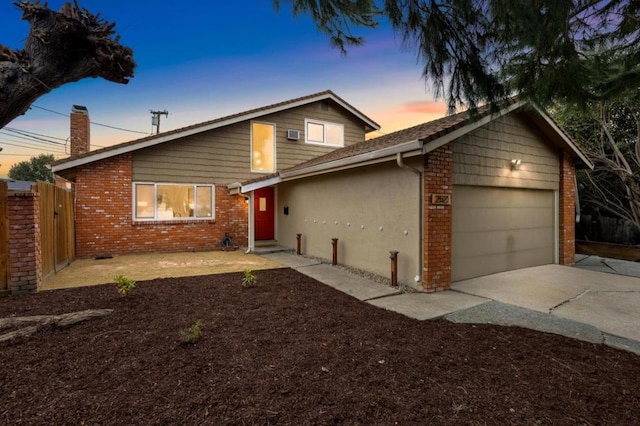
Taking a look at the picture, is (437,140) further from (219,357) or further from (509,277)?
(219,357)

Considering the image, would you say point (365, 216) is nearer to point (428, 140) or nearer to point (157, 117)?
point (428, 140)

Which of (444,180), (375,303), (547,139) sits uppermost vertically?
(547,139)

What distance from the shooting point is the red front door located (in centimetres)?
1224

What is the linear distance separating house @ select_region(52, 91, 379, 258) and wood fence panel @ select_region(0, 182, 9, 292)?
4.17m

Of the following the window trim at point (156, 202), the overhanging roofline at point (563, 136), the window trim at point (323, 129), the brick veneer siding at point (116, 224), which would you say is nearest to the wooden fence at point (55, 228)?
the brick veneer siding at point (116, 224)

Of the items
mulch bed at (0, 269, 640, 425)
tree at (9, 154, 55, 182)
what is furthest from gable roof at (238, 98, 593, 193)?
tree at (9, 154, 55, 182)

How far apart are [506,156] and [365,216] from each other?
359 centimetres

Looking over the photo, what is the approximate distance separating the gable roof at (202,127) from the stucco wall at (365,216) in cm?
333

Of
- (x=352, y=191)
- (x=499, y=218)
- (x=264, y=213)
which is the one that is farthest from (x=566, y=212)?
A: (x=264, y=213)

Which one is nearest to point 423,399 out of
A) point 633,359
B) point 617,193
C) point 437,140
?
point 633,359

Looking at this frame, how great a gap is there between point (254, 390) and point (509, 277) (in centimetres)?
636

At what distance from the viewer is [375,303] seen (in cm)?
515

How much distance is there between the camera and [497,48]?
143 inches

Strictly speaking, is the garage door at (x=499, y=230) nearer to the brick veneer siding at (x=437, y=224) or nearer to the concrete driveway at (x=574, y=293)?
the concrete driveway at (x=574, y=293)
